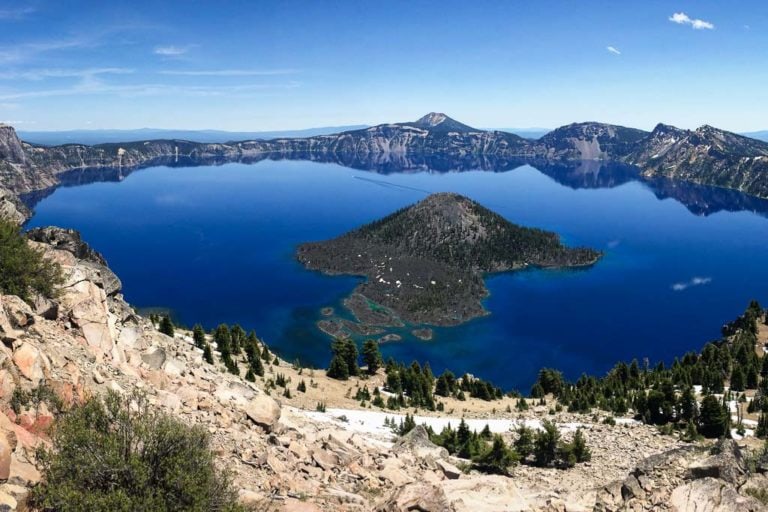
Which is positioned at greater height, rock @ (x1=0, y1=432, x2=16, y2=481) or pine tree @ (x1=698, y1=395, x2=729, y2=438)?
rock @ (x1=0, y1=432, x2=16, y2=481)

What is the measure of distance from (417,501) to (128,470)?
42.4 feet

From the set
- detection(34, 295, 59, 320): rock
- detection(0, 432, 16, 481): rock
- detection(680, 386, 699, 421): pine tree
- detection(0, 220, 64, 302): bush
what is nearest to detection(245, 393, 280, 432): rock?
detection(34, 295, 59, 320): rock

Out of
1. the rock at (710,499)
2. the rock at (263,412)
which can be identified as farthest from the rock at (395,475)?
the rock at (710,499)

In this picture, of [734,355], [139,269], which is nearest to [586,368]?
[734,355]

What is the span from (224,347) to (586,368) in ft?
289

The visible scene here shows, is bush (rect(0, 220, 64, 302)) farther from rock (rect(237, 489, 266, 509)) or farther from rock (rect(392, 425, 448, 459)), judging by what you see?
rock (rect(392, 425, 448, 459))

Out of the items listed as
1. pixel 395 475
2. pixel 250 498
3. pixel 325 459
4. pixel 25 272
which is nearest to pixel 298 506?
pixel 250 498

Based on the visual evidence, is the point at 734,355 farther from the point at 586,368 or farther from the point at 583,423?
the point at 583,423

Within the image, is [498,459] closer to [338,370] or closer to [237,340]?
[338,370]

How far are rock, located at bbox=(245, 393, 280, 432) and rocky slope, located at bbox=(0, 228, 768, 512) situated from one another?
8cm

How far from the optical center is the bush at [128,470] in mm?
18131

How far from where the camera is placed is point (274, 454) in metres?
29.4

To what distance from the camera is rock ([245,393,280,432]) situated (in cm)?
3359

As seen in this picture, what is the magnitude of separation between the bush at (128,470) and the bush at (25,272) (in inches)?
711
